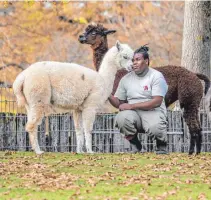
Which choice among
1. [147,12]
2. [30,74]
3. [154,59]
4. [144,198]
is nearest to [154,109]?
[30,74]

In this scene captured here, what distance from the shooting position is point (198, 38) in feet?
54.1

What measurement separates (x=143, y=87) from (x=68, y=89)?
1350mm

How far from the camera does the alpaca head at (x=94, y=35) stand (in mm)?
14076

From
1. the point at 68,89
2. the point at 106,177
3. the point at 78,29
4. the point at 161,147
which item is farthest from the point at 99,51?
the point at 78,29

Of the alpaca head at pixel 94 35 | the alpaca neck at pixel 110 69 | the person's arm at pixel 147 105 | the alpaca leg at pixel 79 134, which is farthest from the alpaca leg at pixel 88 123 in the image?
the alpaca head at pixel 94 35

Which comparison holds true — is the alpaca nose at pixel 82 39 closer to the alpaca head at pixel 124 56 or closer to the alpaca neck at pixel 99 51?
Result: the alpaca neck at pixel 99 51

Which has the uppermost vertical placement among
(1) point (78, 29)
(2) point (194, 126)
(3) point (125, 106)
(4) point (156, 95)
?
(1) point (78, 29)

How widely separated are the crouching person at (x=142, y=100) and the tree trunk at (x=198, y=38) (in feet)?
14.2

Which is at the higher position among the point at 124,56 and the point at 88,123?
the point at 124,56

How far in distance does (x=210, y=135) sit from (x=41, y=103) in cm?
405

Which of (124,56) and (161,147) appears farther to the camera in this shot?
(124,56)

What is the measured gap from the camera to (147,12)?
3356 centimetres

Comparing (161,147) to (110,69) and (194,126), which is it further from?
(110,69)

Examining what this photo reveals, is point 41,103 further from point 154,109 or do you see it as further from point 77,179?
point 77,179
